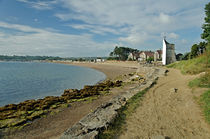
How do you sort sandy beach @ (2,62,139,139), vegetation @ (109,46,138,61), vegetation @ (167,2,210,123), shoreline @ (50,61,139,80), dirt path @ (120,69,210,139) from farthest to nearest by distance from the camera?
1. vegetation @ (109,46,138,61)
2. shoreline @ (50,61,139,80)
3. vegetation @ (167,2,210,123)
4. sandy beach @ (2,62,139,139)
5. dirt path @ (120,69,210,139)

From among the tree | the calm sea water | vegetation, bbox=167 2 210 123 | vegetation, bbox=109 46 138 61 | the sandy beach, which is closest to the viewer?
the sandy beach

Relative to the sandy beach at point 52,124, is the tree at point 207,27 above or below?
above

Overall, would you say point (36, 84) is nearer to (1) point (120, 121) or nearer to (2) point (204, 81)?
(1) point (120, 121)

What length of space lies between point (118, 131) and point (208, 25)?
101 ft

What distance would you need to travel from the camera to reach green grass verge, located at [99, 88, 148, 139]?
161 inches

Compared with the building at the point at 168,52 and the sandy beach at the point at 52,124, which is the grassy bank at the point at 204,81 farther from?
the building at the point at 168,52

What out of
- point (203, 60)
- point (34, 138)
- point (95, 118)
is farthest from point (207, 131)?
point (203, 60)

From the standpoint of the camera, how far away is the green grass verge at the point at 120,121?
4.09 m

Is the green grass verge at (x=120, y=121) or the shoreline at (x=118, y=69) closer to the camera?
the green grass verge at (x=120, y=121)

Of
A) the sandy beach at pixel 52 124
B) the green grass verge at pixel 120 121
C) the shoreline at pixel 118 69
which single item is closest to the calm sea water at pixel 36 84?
the shoreline at pixel 118 69

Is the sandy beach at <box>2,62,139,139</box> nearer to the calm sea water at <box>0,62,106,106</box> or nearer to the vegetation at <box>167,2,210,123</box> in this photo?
the vegetation at <box>167,2,210,123</box>

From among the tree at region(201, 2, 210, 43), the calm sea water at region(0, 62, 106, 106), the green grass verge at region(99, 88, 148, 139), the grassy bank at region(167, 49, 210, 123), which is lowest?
the calm sea water at region(0, 62, 106, 106)

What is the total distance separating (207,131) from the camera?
413 cm

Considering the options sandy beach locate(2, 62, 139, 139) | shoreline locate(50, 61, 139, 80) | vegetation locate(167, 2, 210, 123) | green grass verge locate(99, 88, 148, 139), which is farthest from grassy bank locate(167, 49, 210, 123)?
shoreline locate(50, 61, 139, 80)
